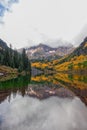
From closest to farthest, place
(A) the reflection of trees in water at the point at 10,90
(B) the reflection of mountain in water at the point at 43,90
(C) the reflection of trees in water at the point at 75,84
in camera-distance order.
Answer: (A) the reflection of trees in water at the point at 10,90 < (B) the reflection of mountain in water at the point at 43,90 < (C) the reflection of trees in water at the point at 75,84

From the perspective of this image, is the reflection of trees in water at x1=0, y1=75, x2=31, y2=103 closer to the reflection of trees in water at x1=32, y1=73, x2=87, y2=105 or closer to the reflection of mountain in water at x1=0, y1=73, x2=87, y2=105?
the reflection of mountain in water at x1=0, y1=73, x2=87, y2=105

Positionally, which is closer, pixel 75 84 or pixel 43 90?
pixel 43 90

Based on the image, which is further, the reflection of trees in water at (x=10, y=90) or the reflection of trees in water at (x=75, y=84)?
the reflection of trees in water at (x=75, y=84)

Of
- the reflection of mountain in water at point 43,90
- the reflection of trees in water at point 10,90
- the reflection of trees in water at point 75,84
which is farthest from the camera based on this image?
the reflection of trees in water at point 75,84

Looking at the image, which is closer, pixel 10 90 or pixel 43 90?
pixel 10 90

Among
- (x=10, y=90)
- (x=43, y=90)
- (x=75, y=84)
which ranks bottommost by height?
(x=43, y=90)

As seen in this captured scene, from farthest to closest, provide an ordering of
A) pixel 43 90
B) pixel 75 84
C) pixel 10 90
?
pixel 75 84, pixel 43 90, pixel 10 90

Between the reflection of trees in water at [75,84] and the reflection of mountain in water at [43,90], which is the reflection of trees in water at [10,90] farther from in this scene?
the reflection of trees in water at [75,84]

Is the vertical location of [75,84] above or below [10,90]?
above

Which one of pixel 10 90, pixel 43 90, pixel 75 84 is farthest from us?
pixel 75 84

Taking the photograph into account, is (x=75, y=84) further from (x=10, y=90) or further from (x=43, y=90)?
(x=10, y=90)

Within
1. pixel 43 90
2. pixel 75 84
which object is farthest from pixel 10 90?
pixel 75 84

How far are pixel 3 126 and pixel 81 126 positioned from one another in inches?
274

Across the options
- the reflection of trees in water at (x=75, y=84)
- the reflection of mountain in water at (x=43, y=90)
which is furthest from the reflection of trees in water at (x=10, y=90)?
the reflection of trees in water at (x=75, y=84)
